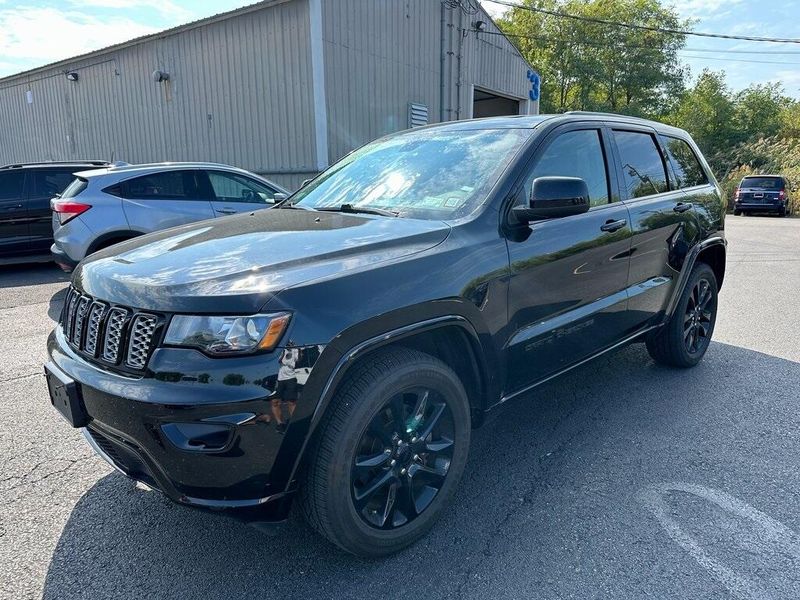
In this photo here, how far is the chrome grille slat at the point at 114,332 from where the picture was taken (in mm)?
2045

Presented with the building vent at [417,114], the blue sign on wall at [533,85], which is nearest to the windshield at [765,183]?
the blue sign on wall at [533,85]

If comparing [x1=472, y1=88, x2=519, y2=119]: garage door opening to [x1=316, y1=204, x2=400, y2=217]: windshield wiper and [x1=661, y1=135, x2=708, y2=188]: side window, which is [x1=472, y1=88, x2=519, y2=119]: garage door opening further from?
[x1=316, y1=204, x2=400, y2=217]: windshield wiper

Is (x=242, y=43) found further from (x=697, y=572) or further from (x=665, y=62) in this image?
(x=665, y=62)

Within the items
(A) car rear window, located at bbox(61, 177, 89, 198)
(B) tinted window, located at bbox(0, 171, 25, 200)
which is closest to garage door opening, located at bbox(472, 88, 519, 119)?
(B) tinted window, located at bbox(0, 171, 25, 200)

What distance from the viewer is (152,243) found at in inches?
105

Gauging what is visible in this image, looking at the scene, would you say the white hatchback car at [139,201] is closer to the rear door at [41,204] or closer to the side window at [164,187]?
the side window at [164,187]

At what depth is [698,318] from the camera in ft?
14.8

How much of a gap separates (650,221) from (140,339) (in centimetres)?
320

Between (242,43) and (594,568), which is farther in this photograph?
(242,43)

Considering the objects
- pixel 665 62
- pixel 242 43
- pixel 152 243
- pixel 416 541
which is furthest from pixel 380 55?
pixel 665 62

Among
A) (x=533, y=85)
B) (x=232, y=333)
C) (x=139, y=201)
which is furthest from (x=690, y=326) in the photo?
(x=533, y=85)

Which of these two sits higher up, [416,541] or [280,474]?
[280,474]

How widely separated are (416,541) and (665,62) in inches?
1717

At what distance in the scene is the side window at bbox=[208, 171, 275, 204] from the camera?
7.47 m
